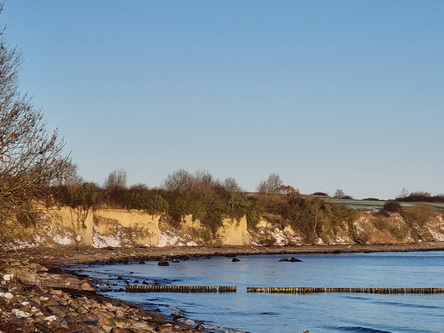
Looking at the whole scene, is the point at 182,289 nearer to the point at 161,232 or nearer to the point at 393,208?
the point at 161,232

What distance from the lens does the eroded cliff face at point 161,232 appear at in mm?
75688

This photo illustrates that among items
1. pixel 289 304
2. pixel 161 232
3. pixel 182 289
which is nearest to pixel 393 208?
pixel 161 232

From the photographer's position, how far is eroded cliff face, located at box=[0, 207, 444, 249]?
248ft

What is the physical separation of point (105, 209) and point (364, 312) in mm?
55555

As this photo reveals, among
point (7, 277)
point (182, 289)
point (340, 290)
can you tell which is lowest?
point (340, 290)

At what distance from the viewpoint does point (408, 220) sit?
14950 cm

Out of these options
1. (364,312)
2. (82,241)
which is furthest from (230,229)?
(364,312)

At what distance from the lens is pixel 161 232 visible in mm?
93500

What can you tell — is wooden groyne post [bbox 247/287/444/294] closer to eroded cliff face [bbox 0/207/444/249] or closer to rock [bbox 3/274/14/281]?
eroded cliff face [bbox 0/207/444/249]

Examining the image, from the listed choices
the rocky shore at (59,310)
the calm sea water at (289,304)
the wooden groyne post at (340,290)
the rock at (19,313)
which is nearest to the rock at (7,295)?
the rocky shore at (59,310)

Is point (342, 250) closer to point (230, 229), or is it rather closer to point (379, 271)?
point (230, 229)

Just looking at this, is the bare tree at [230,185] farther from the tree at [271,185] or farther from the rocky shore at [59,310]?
the rocky shore at [59,310]

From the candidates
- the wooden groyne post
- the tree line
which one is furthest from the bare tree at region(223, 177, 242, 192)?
the wooden groyne post

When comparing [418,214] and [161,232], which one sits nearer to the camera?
[161,232]
